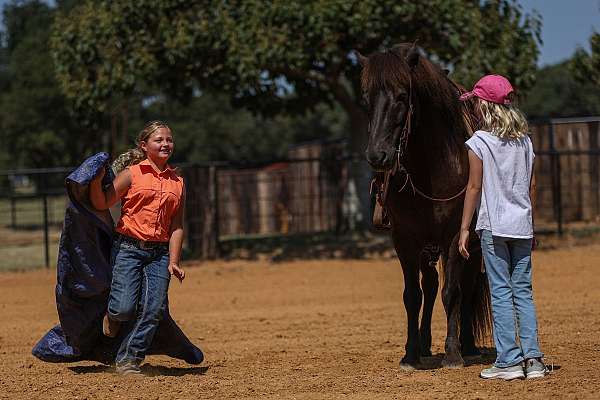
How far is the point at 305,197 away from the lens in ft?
74.7

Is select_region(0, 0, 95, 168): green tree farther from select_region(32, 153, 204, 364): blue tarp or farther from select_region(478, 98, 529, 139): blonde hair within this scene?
select_region(478, 98, 529, 139): blonde hair

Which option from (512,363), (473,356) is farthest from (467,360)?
(512,363)

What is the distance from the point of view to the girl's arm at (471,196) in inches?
220

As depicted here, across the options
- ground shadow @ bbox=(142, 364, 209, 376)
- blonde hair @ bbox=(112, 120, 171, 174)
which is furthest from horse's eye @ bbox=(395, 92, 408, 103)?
ground shadow @ bbox=(142, 364, 209, 376)

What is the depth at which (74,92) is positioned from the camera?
17719mm

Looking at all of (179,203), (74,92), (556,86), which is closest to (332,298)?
(179,203)

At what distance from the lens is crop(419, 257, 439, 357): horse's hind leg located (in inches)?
269

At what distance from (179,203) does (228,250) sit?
1318cm

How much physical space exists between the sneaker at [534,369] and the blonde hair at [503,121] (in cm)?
145

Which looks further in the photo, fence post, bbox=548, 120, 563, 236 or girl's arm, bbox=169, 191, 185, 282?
fence post, bbox=548, 120, 563, 236

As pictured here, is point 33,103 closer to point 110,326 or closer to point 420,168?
point 110,326

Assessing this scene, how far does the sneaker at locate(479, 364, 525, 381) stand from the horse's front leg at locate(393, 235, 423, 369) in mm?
762

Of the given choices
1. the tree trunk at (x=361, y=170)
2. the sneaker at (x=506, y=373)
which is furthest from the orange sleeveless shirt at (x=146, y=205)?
the tree trunk at (x=361, y=170)

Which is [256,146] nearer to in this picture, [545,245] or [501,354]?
[545,245]
